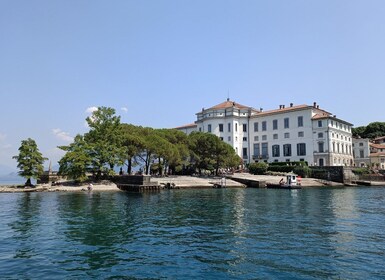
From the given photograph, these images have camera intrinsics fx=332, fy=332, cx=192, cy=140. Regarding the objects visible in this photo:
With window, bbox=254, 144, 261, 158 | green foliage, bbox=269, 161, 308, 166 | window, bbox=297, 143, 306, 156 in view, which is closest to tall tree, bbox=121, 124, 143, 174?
green foliage, bbox=269, 161, 308, 166

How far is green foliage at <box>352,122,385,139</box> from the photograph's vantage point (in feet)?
350

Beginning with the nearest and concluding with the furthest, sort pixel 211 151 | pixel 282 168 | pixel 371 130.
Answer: pixel 211 151 → pixel 282 168 → pixel 371 130

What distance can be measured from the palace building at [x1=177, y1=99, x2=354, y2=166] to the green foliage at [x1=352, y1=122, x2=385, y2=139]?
30931mm

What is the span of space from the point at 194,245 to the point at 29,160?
4600cm

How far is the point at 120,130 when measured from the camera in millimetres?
58562

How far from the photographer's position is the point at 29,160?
53.2 m

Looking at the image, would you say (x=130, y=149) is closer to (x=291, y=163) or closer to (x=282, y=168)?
(x=282, y=168)

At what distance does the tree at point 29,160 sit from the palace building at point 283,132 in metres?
42.1

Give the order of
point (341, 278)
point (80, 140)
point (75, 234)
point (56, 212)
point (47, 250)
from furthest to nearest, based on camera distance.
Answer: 1. point (80, 140)
2. point (56, 212)
3. point (75, 234)
4. point (47, 250)
5. point (341, 278)

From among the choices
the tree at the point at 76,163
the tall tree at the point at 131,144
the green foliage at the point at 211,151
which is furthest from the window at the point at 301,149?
the tree at the point at 76,163

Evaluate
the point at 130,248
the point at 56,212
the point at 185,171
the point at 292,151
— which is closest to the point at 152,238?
the point at 130,248

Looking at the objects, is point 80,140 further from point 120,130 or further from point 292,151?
point 292,151

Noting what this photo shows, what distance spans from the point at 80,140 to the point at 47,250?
1712 inches

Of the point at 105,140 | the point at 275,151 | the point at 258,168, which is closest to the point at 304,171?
the point at 258,168
